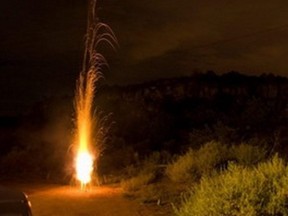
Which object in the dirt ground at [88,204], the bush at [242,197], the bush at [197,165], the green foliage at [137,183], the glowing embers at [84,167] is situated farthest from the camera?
the glowing embers at [84,167]

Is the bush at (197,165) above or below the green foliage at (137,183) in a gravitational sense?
above

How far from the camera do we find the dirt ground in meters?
16.8

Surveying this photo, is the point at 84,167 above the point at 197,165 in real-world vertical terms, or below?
above

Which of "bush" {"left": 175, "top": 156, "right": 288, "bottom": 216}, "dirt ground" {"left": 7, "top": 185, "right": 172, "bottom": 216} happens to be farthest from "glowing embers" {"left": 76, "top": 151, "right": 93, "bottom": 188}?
"bush" {"left": 175, "top": 156, "right": 288, "bottom": 216}

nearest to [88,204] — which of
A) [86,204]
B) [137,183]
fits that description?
[86,204]

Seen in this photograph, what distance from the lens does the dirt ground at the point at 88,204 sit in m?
16.8

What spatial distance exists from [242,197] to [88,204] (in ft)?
19.3

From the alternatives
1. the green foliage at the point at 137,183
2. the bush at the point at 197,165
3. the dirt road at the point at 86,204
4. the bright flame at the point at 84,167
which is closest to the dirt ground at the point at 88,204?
the dirt road at the point at 86,204

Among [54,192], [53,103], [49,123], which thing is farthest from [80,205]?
[53,103]

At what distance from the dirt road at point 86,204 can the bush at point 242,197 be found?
2.62 metres

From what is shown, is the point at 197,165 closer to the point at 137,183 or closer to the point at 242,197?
the point at 137,183

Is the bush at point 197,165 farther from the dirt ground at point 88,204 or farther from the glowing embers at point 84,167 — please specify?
the glowing embers at point 84,167

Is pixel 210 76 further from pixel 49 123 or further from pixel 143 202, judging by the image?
pixel 143 202

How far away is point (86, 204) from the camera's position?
1820 cm
